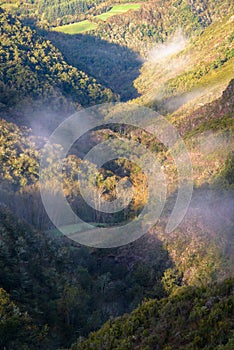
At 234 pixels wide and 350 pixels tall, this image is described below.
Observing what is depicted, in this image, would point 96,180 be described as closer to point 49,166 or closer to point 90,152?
point 49,166

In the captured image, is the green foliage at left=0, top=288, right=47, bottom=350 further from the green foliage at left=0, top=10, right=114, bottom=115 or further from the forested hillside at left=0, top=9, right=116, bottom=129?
the green foliage at left=0, top=10, right=114, bottom=115

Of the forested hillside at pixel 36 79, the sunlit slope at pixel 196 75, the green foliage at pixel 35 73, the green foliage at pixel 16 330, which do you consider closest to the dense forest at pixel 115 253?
the green foliage at pixel 16 330

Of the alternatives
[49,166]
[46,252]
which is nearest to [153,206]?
[49,166]

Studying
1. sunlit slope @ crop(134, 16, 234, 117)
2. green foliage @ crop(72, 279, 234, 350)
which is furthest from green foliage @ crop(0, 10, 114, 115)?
green foliage @ crop(72, 279, 234, 350)

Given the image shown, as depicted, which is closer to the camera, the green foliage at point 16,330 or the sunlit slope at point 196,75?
the green foliage at point 16,330

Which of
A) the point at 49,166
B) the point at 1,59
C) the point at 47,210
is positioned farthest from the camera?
the point at 1,59

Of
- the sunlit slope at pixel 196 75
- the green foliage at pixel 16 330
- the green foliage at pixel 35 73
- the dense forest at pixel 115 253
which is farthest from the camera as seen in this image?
the sunlit slope at pixel 196 75

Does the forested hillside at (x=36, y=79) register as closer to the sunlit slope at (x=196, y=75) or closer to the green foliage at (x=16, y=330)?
the sunlit slope at (x=196, y=75)

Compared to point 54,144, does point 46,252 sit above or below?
below

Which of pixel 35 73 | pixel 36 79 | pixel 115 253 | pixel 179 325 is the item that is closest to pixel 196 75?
pixel 35 73

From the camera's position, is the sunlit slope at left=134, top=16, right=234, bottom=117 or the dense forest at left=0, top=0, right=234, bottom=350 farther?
the sunlit slope at left=134, top=16, right=234, bottom=117

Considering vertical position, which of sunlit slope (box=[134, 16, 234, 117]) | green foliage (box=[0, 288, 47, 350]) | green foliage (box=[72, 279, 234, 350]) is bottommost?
green foliage (box=[72, 279, 234, 350])
